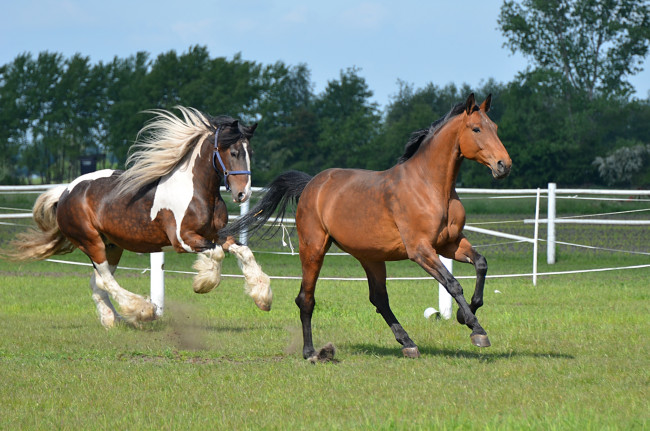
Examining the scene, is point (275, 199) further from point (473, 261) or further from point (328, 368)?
point (473, 261)

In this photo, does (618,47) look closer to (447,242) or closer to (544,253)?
(544,253)

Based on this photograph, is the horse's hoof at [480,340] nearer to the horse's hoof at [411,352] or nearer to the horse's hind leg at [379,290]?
the horse's hoof at [411,352]

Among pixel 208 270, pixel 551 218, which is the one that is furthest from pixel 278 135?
pixel 208 270

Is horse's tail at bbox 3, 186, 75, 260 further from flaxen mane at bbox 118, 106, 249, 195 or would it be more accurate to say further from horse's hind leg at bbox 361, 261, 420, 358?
horse's hind leg at bbox 361, 261, 420, 358

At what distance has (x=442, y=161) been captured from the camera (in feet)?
22.3

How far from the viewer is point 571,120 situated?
60406mm

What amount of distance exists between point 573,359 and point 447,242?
1340 mm

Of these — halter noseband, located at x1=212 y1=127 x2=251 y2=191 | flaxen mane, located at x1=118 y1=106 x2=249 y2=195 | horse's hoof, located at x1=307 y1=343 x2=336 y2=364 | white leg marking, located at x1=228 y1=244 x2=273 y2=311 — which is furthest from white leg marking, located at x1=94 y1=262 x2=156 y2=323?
horse's hoof, located at x1=307 y1=343 x2=336 y2=364

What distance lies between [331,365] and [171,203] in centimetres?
270

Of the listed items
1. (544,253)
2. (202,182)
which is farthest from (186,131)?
(544,253)

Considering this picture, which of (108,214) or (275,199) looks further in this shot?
(108,214)

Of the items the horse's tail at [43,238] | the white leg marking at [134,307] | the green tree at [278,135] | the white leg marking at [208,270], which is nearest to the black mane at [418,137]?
the white leg marking at [208,270]

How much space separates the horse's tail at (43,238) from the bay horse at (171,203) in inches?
18.8

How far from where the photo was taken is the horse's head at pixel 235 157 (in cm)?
804
